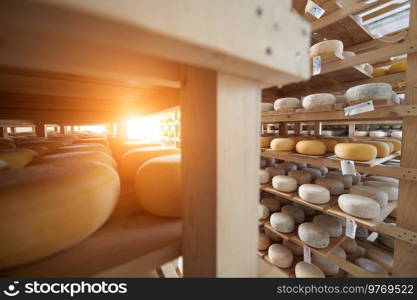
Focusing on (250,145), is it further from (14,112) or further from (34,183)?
(14,112)

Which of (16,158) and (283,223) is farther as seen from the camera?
(283,223)

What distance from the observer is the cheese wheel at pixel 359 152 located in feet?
3.47

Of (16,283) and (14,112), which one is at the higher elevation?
(14,112)

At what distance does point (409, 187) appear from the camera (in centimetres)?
97

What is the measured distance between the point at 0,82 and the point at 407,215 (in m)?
1.90

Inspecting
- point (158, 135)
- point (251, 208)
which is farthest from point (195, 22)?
point (158, 135)

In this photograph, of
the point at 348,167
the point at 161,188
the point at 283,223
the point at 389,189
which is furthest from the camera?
the point at 283,223

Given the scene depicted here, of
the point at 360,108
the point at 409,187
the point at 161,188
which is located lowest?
the point at 409,187

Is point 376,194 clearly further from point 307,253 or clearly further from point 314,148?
point 307,253

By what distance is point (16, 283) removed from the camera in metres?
0.26

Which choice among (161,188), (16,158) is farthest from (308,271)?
(16,158)

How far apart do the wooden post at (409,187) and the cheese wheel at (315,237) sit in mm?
358

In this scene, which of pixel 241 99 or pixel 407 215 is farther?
pixel 407 215

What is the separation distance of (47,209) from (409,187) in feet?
5.15
